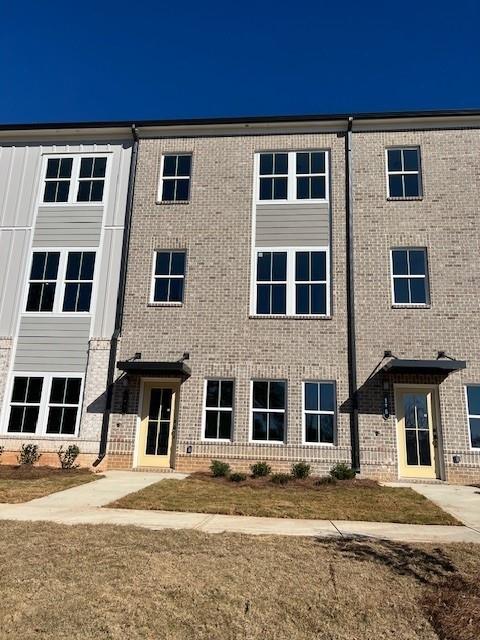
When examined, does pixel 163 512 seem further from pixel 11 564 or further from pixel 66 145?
pixel 66 145

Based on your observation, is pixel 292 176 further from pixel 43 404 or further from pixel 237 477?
pixel 43 404

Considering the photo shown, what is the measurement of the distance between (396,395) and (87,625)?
10.9 m

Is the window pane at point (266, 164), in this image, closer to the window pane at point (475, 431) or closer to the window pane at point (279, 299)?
the window pane at point (279, 299)

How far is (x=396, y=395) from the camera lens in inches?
511

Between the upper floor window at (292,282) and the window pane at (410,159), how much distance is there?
3819mm

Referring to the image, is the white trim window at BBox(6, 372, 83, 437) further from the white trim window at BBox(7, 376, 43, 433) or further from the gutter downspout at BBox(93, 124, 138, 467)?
the gutter downspout at BBox(93, 124, 138, 467)

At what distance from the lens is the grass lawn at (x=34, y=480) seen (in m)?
9.23

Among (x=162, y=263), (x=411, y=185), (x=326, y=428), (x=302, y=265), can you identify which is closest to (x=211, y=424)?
(x=326, y=428)

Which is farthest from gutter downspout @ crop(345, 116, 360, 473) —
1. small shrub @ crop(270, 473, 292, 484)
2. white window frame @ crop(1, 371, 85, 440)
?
white window frame @ crop(1, 371, 85, 440)

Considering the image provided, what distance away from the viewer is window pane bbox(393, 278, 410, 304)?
45.0 ft

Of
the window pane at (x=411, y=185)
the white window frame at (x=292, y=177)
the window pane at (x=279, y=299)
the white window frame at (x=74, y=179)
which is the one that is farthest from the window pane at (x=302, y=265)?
the white window frame at (x=74, y=179)

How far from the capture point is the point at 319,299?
14.0m

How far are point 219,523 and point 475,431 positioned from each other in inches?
336

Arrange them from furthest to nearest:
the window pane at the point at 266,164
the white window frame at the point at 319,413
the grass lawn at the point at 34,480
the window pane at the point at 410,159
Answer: the window pane at the point at 266,164 → the window pane at the point at 410,159 → the white window frame at the point at 319,413 → the grass lawn at the point at 34,480
